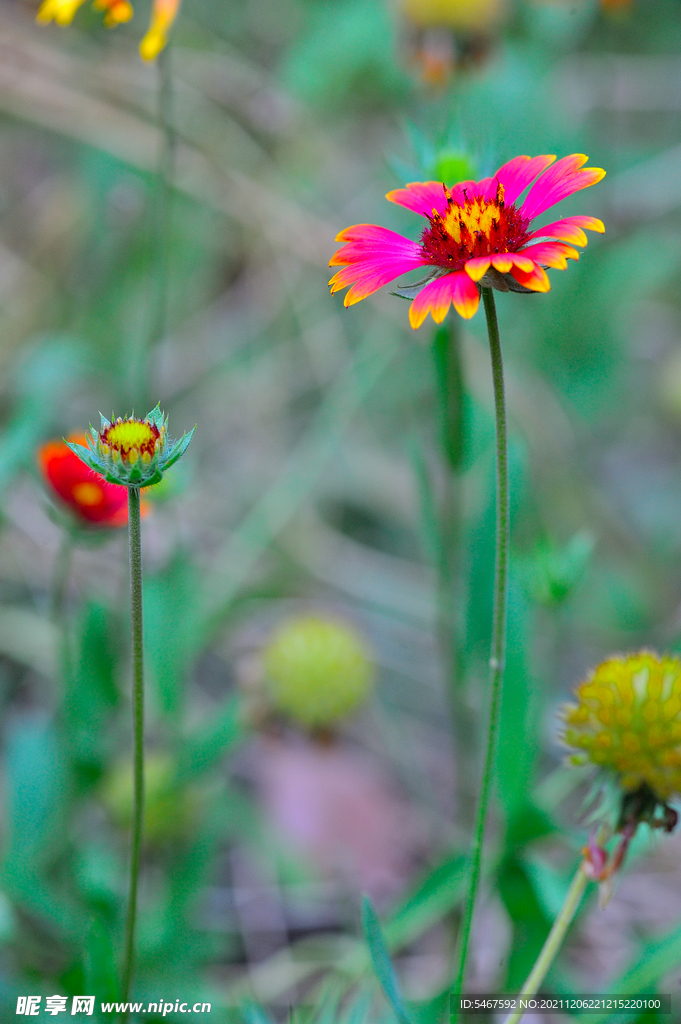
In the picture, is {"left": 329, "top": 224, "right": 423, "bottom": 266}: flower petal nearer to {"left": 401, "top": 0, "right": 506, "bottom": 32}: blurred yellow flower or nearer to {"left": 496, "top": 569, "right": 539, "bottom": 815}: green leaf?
{"left": 496, "top": 569, "right": 539, "bottom": 815}: green leaf

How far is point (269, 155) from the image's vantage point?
2139 millimetres

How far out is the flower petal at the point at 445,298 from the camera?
1.70 feet

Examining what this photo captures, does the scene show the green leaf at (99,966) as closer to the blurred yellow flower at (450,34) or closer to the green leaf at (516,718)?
the green leaf at (516,718)

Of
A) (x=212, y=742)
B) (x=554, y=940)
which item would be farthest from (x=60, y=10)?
(x=554, y=940)

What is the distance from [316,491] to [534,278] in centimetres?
133

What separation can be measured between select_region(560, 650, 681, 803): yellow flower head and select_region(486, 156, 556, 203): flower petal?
379 mm

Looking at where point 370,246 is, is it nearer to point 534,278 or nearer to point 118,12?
point 534,278

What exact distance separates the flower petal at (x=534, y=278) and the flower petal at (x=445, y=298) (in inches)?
1.1

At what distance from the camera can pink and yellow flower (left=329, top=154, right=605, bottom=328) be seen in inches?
21.2

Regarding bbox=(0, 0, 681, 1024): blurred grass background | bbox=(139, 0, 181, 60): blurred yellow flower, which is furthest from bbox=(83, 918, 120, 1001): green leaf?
bbox=(139, 0, 181, 60): blurred yellow flower

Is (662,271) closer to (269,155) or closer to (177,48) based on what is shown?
(269,155)

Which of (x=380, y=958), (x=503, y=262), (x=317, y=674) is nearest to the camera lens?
(x=503, y=262)

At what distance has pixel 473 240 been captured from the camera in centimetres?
63

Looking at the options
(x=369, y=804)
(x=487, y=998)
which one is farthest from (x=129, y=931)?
(x=369, y=804)
